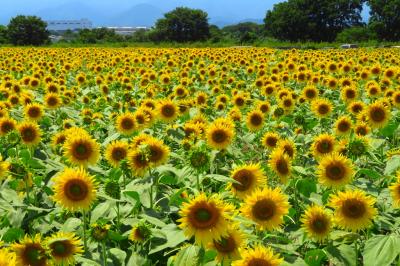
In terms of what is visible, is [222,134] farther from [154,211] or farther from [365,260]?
[365,260]

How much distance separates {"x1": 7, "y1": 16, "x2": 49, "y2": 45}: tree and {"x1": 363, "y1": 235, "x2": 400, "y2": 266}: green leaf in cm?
5650

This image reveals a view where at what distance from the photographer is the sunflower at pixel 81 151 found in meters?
3.94

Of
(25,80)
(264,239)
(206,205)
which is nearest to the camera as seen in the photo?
(206,205)

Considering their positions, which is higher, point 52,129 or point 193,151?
point 193,151

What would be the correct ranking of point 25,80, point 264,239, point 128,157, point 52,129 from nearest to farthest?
point 264,239
point 128,157
point 52,129
point 25,80

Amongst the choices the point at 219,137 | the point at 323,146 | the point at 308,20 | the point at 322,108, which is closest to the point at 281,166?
the point at 219,137

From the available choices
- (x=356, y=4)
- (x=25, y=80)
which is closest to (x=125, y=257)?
(x=25, y=80)

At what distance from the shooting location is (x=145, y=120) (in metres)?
5.68

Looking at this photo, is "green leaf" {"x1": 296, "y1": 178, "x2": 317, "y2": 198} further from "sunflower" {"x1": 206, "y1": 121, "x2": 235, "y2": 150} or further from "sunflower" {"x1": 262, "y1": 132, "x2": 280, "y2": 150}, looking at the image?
"sunflower" {"x1": 262, "y1": 132, "x2": 280, "y2": 150}

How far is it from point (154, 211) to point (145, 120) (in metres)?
2.21

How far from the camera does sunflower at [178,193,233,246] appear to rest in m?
2.51

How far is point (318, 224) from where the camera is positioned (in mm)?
3127

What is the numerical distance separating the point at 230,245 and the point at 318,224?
731 mm

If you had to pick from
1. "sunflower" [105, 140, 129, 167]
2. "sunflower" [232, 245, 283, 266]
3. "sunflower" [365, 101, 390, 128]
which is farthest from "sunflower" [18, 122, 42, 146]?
"sunflower" [365, 101, 390, 128]
